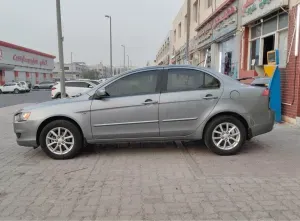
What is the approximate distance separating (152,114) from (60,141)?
179cm

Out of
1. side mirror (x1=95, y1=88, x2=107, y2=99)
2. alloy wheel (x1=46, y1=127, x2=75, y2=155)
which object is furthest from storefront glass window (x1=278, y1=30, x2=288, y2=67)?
alloy wheel (x1=46, y1=127, x2=75, y2=155)

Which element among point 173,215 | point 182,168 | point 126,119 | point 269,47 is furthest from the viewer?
point 269,47

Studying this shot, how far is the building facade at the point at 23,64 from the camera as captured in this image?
4091cm

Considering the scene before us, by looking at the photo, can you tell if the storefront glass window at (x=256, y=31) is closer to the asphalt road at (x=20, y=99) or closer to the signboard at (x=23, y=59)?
the asphalt road at (x=20, y=99)

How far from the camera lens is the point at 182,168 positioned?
4730mm

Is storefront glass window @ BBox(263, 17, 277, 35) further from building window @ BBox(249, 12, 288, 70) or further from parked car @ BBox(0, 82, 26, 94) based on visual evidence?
parked car @ BBox(0, 82, 26, 94)

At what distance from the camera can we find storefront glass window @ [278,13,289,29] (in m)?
8.72

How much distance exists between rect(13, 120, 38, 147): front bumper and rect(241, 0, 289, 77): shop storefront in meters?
7.41

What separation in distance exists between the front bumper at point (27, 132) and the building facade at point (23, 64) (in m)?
38.9

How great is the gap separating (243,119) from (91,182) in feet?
9.93

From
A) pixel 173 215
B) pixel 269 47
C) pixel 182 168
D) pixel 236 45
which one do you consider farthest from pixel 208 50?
pixel 173 215

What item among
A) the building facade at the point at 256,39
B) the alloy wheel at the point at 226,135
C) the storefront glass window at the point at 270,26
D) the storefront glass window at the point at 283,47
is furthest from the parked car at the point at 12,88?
the alloy wheel at the point at 226,135

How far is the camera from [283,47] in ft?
29.6

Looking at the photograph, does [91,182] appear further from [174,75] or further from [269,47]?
[269,47]
